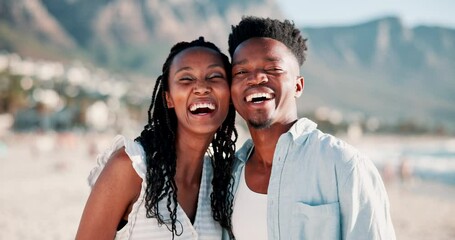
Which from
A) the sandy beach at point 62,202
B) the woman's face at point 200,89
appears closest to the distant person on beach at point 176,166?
the woman's face at point 200,89

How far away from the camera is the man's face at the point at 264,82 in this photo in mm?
2916

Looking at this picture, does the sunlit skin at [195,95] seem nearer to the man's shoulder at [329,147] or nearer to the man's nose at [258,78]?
the man's nose at [258,78]

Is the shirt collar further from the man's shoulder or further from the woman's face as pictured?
the woman's face

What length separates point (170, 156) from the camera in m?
3.11

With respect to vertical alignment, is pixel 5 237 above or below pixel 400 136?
below

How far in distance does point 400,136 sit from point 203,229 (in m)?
140

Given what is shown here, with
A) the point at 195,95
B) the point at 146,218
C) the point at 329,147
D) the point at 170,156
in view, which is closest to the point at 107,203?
the point at 146,218

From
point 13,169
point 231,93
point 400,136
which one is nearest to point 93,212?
point 231,93

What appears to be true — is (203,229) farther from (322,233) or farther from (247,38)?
(247,38)

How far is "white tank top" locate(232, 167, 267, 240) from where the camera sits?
2.75 meters

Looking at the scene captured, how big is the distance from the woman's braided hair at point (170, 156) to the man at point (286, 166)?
93 mm

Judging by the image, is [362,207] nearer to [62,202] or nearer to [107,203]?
[107,203]

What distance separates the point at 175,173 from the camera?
10.4 feet

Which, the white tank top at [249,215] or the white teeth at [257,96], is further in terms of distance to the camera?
the white teeth at [257,96]
